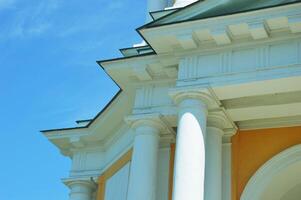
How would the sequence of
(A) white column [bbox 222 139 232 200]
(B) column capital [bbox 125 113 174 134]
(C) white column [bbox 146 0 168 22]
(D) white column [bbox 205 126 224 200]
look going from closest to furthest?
(D) white column [bbox 205 126 224 200] → (A) white column [bbox 222 139 232 200] → (B) column capital [bbox 125 113 174 134] → (C) white column [bbox 146 0 168 22]

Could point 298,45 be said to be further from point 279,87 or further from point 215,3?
point 215,3

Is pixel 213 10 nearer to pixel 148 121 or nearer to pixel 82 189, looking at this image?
pixel 148 121

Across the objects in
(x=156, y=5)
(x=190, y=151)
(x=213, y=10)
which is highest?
(x=156, y=5)

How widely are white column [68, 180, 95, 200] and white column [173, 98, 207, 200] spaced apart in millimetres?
5503

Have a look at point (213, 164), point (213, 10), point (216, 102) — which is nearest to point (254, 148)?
point (213, 164)

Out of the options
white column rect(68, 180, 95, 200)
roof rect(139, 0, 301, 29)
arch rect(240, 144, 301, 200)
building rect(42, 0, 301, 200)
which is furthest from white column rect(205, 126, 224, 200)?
white column rect(68, 180, 95, 200)

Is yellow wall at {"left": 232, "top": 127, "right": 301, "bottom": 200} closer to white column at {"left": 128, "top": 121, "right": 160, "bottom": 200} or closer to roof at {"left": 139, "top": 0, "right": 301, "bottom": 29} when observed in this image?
white column at {"left": 128, "top": 121, "right": 160, "bottom": 200}

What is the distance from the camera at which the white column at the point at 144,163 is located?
47.3ft

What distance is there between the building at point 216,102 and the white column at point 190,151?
2cm

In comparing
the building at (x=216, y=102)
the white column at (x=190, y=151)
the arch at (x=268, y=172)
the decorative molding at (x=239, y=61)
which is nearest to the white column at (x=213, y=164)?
the building at (x=216, y=102)

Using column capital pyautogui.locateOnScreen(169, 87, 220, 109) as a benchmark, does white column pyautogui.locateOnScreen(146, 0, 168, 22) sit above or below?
above

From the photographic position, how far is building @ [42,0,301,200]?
1355cm

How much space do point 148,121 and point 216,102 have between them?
4.89ft

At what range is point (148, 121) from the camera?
1501 centimetres
